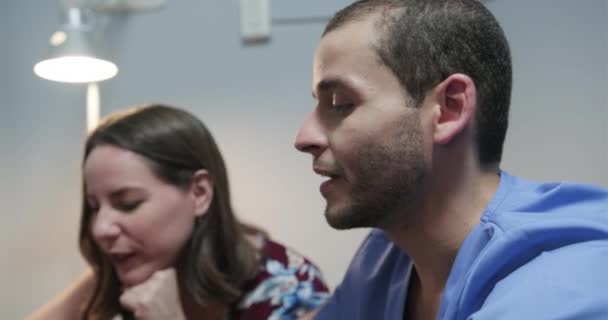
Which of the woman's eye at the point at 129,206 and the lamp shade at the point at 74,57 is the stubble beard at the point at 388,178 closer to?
the woman's eye at the point at 129,206

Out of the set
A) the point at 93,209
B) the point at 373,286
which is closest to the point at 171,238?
the point at 93,209

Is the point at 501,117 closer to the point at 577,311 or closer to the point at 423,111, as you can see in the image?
the point at 423,111

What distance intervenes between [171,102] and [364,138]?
92cm

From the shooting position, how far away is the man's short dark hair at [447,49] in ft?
2.00

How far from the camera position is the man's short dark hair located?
2.00 ft

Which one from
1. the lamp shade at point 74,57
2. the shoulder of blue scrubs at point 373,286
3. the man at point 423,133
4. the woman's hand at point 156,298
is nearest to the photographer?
the man at point 423,133

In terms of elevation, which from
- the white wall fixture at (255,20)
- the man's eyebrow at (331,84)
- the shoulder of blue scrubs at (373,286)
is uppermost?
the white wall fixture at (255,20)

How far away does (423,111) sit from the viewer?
0.61 meters

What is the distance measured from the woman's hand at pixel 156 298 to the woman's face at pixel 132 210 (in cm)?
5

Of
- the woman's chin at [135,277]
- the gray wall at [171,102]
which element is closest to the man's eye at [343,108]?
the woman's chin at [135,277]

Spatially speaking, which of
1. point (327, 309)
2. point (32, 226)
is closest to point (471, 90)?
point (327, 309)

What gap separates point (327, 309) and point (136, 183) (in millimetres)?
419

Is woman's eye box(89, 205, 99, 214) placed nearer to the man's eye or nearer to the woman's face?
the woman's face

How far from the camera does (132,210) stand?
3.04ft
